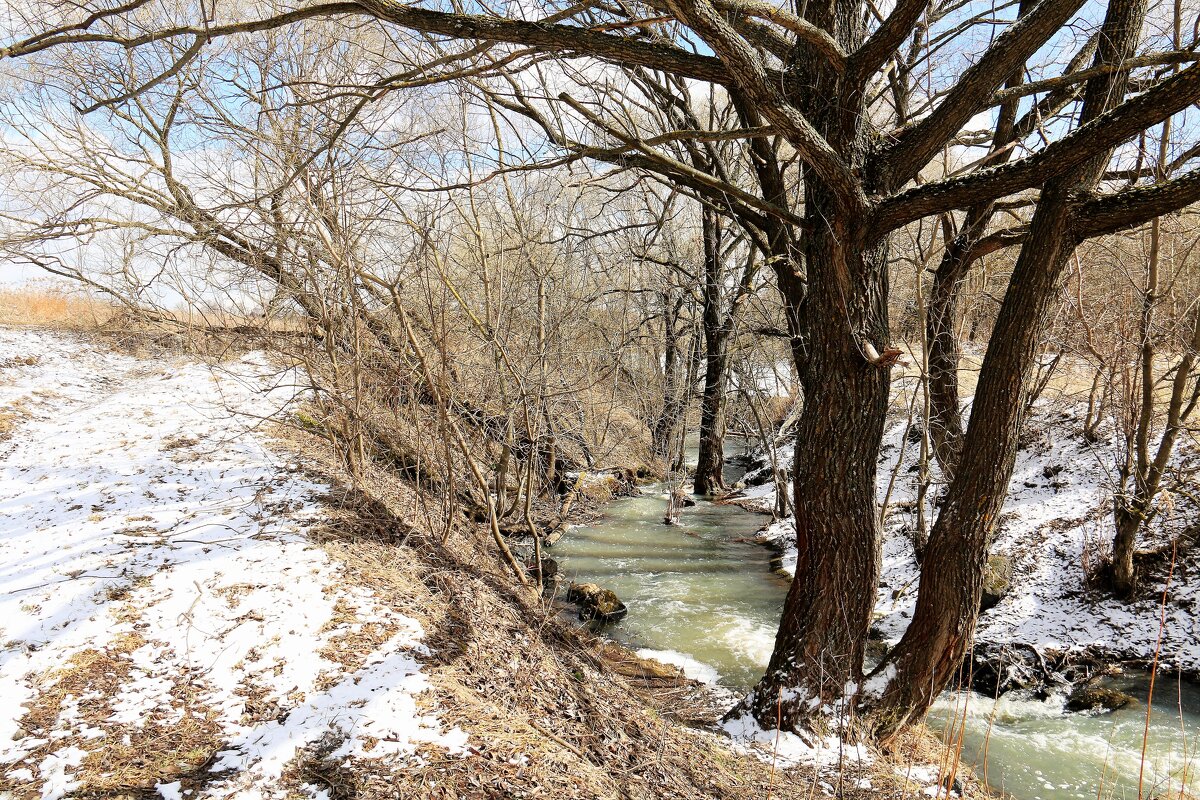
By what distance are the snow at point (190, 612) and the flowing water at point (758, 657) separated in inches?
133

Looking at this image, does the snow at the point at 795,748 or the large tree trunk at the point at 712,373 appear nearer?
the snow at the point at 795,748

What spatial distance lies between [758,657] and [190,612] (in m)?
5.75

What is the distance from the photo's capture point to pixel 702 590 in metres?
9.41

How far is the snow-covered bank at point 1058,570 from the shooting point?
736 centimetres

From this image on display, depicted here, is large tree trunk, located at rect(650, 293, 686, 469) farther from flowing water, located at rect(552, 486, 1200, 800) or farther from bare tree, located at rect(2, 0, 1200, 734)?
bare tree, located at rect(2, 0, 1200, 734)

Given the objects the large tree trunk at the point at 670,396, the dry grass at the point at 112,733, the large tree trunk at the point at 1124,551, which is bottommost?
the dry grass at the point at 112,733

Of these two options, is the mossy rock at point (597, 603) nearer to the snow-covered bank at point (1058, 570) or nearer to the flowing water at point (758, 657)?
the flowing water at point (758, 657)

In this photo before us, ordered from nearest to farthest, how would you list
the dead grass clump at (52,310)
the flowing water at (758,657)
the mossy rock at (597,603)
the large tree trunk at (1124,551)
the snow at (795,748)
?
the snow at (795,748) → the flowing water at (758,657) → the large tree trunk at (1124,551) → the mossy rock at (597,603) → the dead grass clump at (52,310)

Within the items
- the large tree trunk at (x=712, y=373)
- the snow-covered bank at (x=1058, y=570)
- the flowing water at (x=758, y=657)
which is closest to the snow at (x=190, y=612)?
the flowing water at (x=758, y=657)

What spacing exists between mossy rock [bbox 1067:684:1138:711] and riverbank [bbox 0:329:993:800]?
2597 millimetres

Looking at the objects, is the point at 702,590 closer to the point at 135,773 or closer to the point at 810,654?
the point at 810,654

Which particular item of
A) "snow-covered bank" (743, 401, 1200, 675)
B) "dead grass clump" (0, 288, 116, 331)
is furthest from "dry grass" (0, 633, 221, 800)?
"dead grass clump" (0, 288, 116, 331)

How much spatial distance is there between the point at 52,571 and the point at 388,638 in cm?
268

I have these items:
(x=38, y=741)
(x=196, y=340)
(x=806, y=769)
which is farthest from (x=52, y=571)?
(x=196, y=340)
